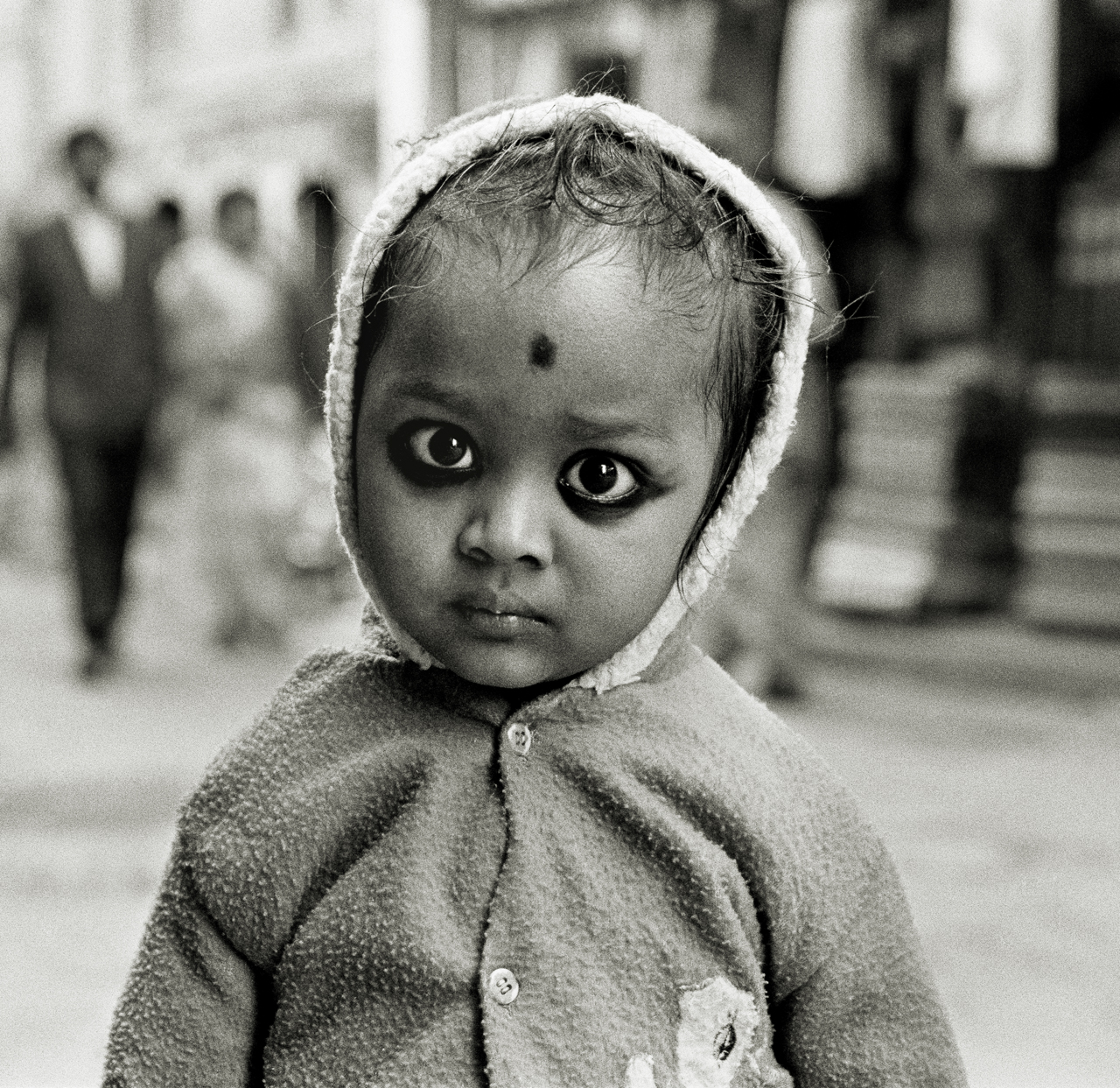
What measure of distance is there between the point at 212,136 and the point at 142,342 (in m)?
11.5

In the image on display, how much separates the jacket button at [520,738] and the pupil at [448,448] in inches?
9.9

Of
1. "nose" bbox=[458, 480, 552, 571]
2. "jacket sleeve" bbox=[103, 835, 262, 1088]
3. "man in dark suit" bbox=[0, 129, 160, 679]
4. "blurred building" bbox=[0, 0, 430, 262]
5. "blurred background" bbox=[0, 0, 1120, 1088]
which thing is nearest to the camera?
"nose" bbox=[458, 480, 552, 571]

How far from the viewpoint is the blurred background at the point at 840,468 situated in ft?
14.8

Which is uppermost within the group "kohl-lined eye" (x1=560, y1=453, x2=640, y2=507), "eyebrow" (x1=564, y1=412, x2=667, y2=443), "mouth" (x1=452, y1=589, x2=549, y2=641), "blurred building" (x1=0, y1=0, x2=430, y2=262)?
"blurred building" (x1=0, y1=0, x2=430, y2=262)

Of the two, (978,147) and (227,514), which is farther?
(227,514)

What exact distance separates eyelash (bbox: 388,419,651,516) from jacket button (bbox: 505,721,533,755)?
215 millimetres

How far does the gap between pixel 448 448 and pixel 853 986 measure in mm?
591

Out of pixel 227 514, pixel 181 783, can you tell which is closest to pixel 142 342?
pixel 227 514

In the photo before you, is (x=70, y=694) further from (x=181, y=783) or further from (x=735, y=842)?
(x=735, y=842)

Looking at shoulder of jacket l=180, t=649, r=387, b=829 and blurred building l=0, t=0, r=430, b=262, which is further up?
blurred building l=0, t=0, r=430, b=262

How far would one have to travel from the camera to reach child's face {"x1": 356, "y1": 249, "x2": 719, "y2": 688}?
129 centimetres

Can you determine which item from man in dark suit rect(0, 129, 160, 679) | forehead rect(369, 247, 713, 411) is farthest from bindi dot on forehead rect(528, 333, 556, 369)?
man in dark suit rect(0, 129, 160, 679)

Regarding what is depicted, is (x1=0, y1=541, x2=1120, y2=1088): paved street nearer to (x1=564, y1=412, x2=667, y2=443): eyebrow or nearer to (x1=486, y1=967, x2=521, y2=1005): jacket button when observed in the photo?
(x1=486, y1=967, x2=521, y2=1005): jacket button

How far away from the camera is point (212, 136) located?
1736 centimetres
